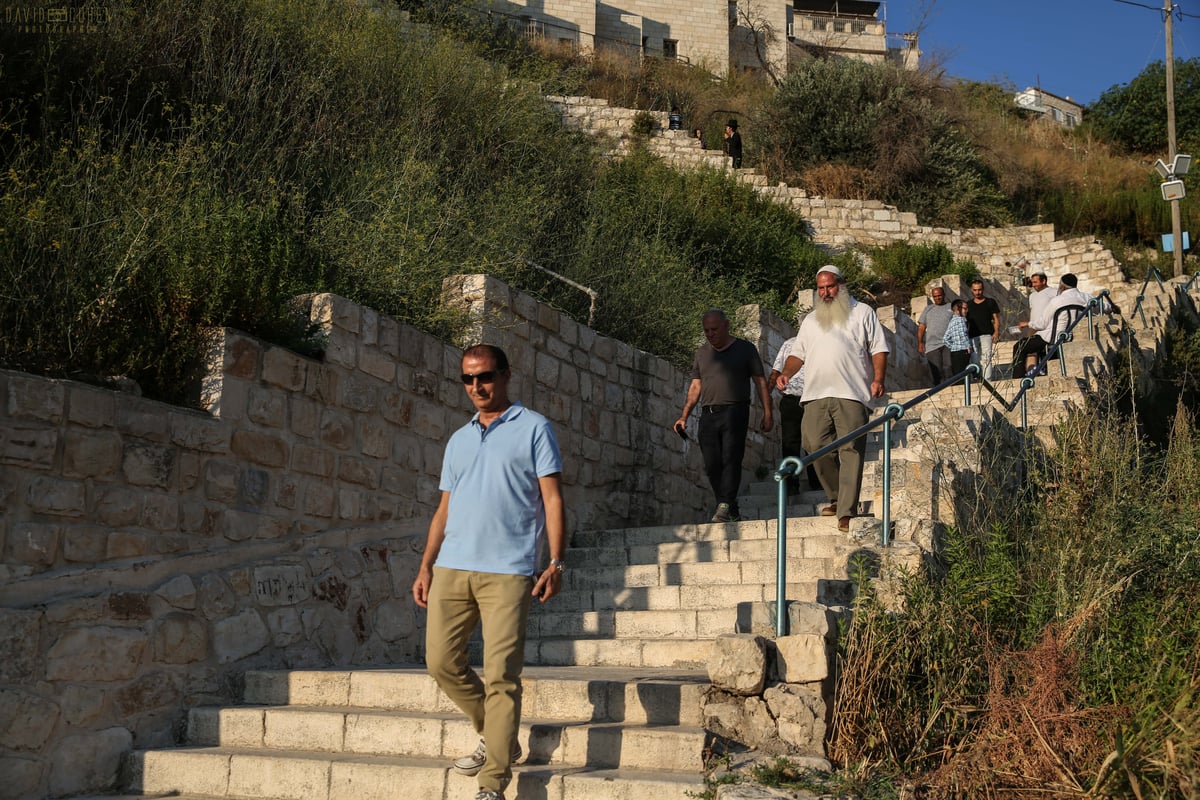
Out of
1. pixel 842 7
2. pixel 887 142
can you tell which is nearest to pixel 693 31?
pixel 842 7

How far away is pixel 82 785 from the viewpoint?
4938 millimetres

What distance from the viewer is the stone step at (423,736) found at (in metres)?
4.39

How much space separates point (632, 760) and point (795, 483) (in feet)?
19.2

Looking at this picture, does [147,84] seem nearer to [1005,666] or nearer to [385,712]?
[385,712]

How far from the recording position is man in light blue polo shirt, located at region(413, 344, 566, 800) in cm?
415

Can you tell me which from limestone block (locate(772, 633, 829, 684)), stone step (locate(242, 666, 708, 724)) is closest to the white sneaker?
stone step (locate(242, 666, 708, 724))

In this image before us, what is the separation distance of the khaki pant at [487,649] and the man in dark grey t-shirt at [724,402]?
153 inches

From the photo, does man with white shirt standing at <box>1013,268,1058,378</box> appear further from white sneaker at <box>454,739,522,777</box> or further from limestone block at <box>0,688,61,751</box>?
limestone block at <box>0,688,61,751</box>

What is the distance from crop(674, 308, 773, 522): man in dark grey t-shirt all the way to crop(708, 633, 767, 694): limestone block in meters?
3.48

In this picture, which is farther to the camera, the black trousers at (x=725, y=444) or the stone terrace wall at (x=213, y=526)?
the black trousers at (x=725, y=444)

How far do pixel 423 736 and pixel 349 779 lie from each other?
0.36 meters

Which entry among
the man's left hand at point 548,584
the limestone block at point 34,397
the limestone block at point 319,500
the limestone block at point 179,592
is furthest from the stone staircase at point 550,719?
the limestone block at point 34,397

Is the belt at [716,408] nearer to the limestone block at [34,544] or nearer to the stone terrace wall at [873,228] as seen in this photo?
the limestone block at [34,544]

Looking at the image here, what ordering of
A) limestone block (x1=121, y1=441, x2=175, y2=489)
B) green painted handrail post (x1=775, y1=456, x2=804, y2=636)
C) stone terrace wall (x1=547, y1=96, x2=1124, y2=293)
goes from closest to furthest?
green painted handrail post (x1=775, y1=456, x2=804, y2=636), limestone block (x1=121, y1=441, x2=175, y2=489), stone terrace wall (x1=547, y1=96, x2=1124, y2=293)
